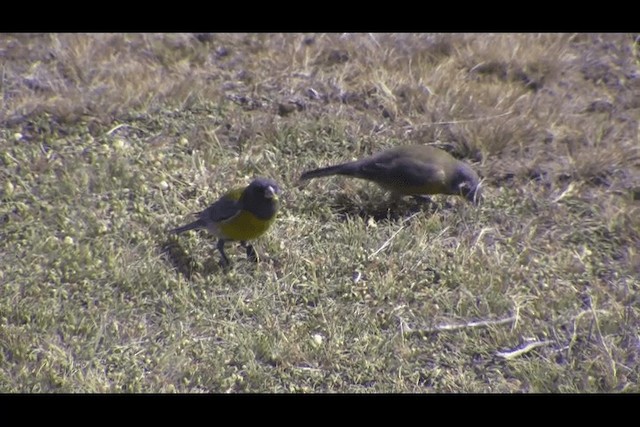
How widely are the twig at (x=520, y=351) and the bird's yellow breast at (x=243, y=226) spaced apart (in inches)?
63.9

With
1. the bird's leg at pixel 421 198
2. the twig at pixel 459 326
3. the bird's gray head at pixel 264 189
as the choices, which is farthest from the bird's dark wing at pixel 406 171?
the twig at pixel 459 326

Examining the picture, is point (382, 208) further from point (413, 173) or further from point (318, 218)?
point (318, 218)

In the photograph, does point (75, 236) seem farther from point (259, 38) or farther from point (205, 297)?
point (259, 38)

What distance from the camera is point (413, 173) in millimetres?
5363

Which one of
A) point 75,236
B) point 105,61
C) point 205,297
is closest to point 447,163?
point 205,297

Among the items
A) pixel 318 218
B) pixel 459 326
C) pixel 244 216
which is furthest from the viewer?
pixel 318 218

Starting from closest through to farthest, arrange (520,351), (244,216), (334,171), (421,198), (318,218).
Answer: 1. (520,351)
2. (244,216)
3. (318,218)
4. (334,171)
5. (421,198)

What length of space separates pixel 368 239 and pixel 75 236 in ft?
6.18

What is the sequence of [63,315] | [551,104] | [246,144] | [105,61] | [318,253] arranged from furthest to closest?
[105,61], [551,104], [246,144], [318,253], [63,315]

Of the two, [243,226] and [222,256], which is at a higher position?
[243,226]

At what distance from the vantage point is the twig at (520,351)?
418cm

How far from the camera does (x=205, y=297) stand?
454cm

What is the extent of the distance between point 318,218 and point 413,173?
0.73 m

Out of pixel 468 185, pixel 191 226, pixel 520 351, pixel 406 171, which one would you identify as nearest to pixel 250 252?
pixel 191 226
